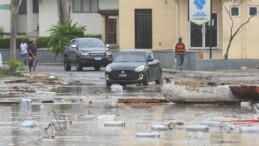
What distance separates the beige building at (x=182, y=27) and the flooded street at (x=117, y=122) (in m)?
22.2

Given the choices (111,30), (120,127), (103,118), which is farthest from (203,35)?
(120,127)

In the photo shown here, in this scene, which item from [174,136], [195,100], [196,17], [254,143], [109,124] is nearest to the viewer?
[254,143]

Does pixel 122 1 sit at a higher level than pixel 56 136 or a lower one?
higher

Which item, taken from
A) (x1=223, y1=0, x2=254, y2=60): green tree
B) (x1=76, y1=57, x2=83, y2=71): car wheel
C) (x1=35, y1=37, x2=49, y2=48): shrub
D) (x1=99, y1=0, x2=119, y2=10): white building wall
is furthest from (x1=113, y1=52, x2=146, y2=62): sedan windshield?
(x1=99, y1=0, x2=119, y2=10): white building wall

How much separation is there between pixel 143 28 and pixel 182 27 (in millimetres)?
4484

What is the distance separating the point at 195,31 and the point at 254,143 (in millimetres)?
38306

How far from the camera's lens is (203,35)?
5294 cm

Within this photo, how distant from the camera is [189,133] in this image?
17047 millimetres

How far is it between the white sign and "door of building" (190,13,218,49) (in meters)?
3.94

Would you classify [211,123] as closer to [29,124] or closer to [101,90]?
[29,124]

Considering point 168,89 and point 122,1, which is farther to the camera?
point 122,1

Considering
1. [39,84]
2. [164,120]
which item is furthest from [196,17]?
[164,120]

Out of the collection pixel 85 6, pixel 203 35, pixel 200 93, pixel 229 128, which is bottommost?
pixel 229 128

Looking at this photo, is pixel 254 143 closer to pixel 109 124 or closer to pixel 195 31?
pixel 109 124
